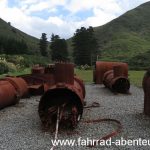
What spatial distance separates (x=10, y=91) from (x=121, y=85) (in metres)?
6.26

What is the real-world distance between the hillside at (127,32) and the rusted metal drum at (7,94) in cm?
7049

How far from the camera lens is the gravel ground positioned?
27.0 ft

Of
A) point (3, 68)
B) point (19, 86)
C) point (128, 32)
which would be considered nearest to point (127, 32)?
point (128, 32)

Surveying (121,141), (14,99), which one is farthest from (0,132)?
(14,99)

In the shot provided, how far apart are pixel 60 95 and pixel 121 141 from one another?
7.74ft

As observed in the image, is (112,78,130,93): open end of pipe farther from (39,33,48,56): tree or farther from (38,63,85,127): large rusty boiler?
(39,33,48,56): tree

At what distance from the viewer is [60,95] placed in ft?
32.5

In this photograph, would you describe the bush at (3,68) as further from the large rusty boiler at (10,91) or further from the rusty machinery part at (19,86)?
the large rusty boiler at (10,91)

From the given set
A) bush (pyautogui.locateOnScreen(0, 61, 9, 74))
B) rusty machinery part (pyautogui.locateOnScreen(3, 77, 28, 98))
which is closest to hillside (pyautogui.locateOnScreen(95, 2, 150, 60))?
bush (pyautogui.locateOnScreen(0, 61, 9, 74))

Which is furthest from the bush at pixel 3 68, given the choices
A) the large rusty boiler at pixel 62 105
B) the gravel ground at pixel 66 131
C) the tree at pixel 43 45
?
the tree at pixel 43 45

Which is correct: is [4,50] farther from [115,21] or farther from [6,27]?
[115,21]

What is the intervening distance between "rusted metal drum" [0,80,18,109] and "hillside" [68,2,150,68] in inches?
2775

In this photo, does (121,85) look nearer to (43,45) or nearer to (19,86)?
(19,86)

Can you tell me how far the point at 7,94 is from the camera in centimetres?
1283
